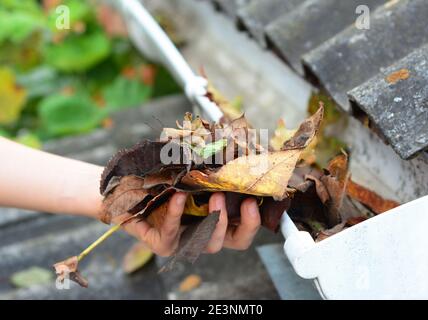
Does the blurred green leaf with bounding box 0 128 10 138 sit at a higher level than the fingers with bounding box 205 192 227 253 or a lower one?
higher

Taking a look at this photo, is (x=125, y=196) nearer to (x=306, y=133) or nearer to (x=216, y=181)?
(x=216, y=181)

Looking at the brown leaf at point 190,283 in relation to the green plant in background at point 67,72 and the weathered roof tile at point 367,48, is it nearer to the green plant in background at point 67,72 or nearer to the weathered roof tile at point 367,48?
the weathered roof tile at point 367,48

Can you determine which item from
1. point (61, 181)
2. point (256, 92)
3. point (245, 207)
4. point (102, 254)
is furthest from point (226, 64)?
point (245, 207)

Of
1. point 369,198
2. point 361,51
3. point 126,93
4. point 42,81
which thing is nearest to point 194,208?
point 369,198

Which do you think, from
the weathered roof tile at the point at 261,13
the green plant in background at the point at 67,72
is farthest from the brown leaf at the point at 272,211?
the green plant in background at the point at 67,72

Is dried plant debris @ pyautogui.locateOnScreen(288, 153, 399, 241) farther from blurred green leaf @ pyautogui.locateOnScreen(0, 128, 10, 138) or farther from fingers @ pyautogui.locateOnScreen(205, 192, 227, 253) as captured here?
blurred green leaf @ pyautogui.locateOnScreen(0, 128, 10, 138)

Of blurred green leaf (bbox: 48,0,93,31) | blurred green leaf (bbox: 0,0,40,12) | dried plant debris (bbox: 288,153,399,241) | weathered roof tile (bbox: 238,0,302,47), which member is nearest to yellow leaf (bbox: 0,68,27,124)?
blurred green leaf (bbox: 48,0,93,31)
